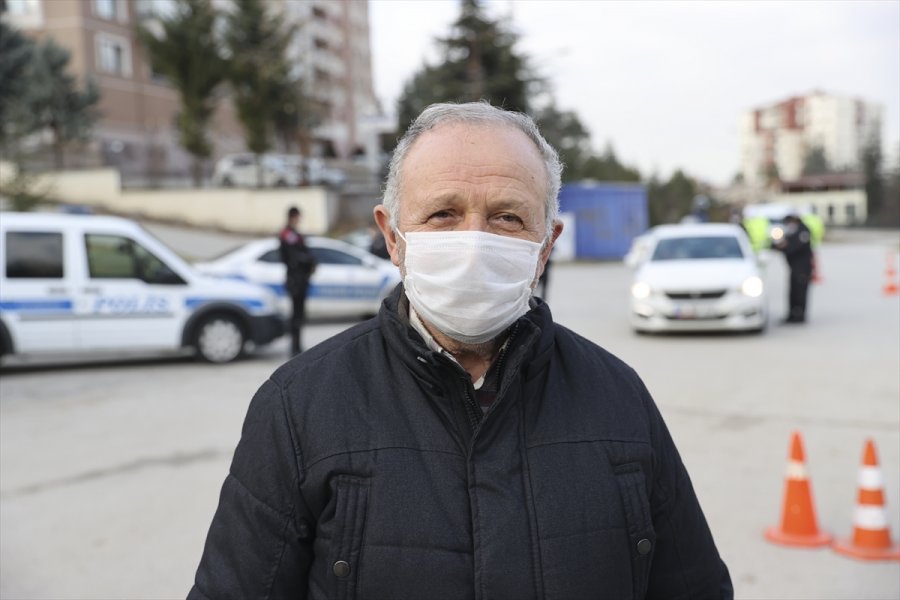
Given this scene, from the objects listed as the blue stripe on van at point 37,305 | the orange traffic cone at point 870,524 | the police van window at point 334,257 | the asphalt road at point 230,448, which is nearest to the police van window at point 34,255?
the blue stripe on van at point 37,305

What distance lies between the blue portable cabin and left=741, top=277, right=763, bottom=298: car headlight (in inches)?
872

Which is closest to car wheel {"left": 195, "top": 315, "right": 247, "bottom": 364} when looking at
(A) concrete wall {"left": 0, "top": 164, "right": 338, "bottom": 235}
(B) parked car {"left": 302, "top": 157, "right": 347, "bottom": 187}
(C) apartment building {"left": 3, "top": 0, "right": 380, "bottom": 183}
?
(A) concrete wall {"left": 0, "top": 164, "right": 338, "bottom": 235}

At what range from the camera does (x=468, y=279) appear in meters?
2.09

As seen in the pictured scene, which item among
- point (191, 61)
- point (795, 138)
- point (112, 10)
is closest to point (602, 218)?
point (191, 61)

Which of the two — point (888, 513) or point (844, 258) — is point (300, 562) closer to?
point (888, 513)

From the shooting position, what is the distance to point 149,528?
5.68 metres

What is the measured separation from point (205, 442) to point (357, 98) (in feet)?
274

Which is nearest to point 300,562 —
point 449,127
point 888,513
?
point 449,127

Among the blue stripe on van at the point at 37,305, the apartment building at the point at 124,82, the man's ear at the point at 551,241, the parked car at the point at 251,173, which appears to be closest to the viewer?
the man's ear at the point at 551,241

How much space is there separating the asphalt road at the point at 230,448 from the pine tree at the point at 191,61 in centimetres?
2626

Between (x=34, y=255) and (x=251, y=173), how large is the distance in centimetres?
3123

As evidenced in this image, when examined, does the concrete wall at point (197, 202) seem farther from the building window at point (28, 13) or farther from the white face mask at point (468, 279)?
the white face mask at point (468, 279)

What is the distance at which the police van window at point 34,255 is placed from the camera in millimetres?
11359

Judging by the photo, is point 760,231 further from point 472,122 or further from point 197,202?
point 472,122
